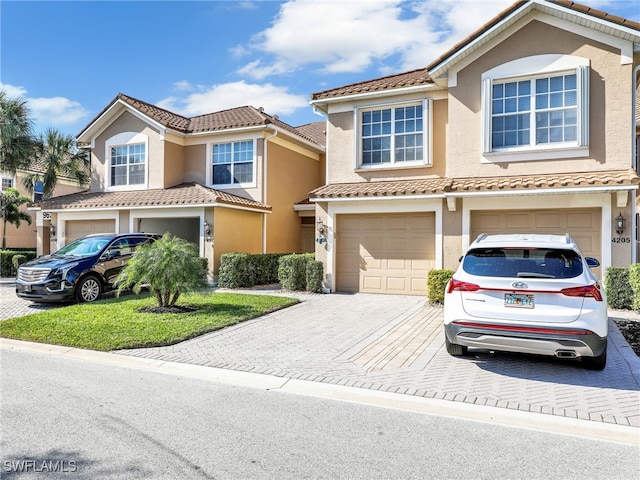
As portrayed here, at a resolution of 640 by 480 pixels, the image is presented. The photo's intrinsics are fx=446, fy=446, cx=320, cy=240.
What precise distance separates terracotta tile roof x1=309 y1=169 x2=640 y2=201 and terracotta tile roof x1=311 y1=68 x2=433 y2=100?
296 centimetres

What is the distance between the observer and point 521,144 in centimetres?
1255


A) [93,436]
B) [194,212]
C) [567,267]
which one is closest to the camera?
[93,436]

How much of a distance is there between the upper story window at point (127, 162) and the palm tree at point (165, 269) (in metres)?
10.4

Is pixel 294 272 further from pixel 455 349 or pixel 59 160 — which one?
pixel 59 160

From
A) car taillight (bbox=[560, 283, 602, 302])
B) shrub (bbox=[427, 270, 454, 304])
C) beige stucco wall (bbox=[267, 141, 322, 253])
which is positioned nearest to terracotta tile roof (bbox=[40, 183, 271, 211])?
beige stucco wall (bbox=[267, 141, 322, 253])

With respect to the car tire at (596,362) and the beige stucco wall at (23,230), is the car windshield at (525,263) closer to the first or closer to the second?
the car tire at (596,362)

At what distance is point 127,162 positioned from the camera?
791 inches

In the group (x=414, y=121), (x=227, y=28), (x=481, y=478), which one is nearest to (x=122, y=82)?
(x=227, y=28)

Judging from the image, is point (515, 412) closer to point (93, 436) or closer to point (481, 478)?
point (481, 478)

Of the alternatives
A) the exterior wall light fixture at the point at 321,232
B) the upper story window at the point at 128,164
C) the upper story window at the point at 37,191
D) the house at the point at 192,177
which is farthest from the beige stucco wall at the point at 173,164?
the upper story window at the point at 37,191

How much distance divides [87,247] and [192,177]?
7756 mm

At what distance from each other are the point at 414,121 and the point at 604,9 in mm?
5558

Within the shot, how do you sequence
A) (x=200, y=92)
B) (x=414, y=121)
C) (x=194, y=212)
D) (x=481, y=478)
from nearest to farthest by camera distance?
(x=481, y=478) → (x=414, y=121) → (x=194, y=212) → (x=200, y=92)

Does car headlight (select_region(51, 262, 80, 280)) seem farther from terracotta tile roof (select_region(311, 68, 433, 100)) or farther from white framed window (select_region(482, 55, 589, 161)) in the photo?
white framed window (select_region(482, 55, 589, 161))
